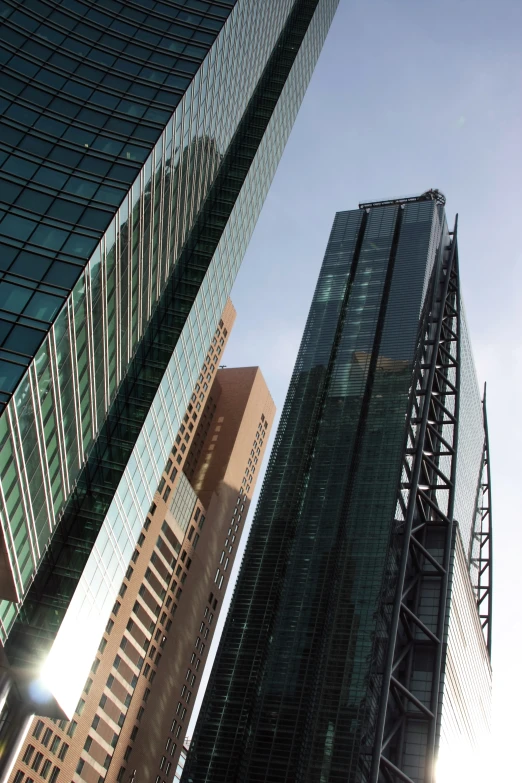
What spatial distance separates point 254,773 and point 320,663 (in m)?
13.4

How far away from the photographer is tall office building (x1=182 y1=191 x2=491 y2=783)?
2598 inches

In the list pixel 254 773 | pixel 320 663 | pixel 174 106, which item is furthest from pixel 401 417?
pixel 174 106

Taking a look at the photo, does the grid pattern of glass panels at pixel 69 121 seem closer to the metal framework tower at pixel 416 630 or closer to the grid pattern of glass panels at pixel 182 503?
the metal framework tower at pixel 416 630

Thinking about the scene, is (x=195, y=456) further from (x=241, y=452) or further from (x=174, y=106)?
(x=174, y=106)

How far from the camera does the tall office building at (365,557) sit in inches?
2598

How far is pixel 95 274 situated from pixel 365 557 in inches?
2739

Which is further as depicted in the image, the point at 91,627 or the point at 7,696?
the point at 91,627

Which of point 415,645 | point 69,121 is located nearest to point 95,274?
point 69,121

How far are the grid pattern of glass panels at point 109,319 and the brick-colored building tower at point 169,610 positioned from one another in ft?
150

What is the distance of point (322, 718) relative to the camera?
8731 centimetres

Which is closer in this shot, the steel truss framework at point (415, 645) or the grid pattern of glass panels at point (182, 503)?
the steel truss framework at point (415, 645)

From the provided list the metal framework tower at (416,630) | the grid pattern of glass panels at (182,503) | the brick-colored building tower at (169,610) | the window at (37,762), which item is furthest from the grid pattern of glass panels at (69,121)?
the grid pattern of glass panels at (182,503)

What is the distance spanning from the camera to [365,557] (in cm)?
10069

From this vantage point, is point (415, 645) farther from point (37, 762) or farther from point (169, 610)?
point (169, 610)
